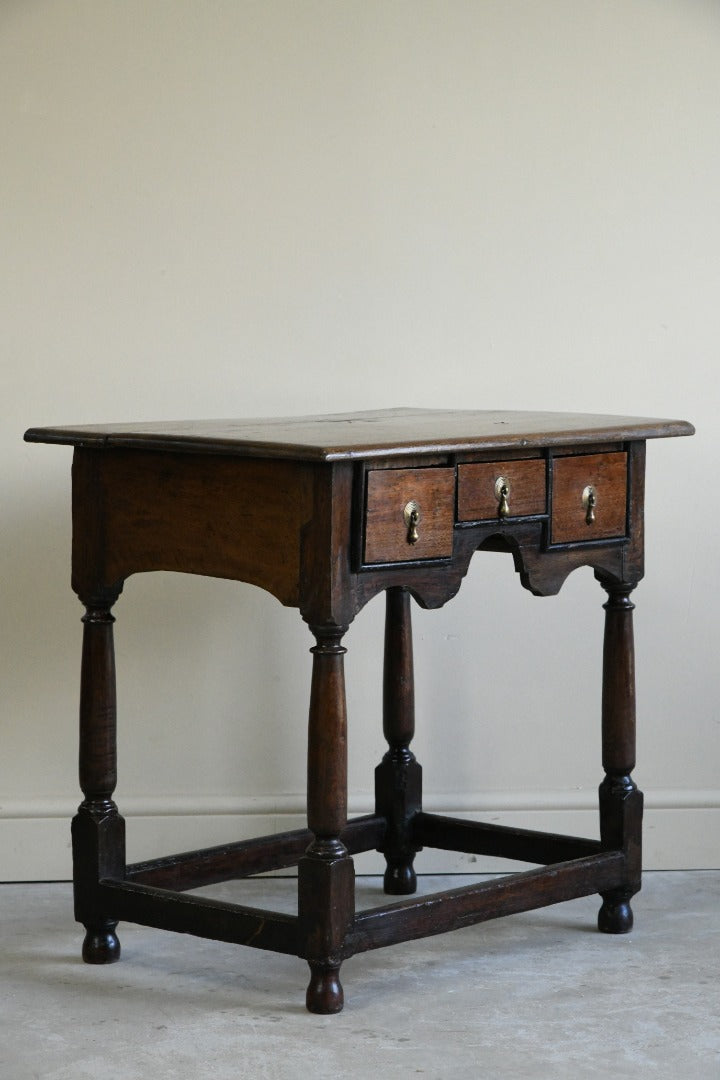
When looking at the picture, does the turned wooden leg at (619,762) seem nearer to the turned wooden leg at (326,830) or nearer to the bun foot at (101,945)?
the turned wooden leg at (326,830)

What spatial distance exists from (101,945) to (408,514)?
931 millimetres

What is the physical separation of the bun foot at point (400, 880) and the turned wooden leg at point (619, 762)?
432 millimetres

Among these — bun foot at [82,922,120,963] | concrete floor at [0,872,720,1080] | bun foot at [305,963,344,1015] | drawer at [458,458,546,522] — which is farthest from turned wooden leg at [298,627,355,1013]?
bun foot at [82,922,120,963]

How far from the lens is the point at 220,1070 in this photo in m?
2.26

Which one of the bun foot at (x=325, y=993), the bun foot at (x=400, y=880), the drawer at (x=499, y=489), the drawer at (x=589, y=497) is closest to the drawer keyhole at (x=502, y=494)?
the drawer at (x=499, y=489)

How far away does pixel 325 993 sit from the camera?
2.49 m

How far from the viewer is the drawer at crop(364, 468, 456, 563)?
2.40 meters

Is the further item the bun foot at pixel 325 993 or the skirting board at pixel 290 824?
the skirting board at pixel 290 824

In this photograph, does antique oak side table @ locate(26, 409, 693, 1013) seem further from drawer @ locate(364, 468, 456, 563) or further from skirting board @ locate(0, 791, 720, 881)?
skirting board @ locate(0, 791, 720, 881)

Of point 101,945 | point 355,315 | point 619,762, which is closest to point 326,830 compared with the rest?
point 101,945

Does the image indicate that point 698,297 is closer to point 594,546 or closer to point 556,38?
point 556,38

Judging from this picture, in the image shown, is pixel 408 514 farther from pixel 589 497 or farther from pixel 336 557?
pixel 589 497

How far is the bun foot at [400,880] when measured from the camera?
10.5ft

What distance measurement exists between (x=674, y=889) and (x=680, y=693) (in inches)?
16.7
